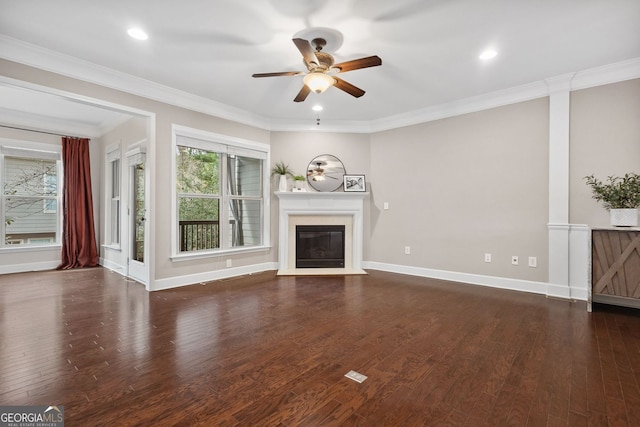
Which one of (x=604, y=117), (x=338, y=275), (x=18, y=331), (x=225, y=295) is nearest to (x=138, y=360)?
(x=18, y=331)

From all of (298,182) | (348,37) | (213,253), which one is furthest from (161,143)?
(348,37)

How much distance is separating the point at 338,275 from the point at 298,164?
2.11 metres

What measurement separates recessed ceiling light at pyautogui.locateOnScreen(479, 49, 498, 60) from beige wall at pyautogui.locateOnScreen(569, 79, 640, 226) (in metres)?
1.38

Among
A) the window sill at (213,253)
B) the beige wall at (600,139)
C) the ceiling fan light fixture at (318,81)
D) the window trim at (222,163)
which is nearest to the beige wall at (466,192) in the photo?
the beige wall at (600,139)

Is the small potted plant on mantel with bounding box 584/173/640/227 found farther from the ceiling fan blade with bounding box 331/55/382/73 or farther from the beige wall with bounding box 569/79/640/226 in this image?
the ceiling fan blade with bounding box 331/55/382/73

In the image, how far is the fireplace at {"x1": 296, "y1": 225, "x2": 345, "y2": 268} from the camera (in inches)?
213

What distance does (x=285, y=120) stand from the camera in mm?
5430

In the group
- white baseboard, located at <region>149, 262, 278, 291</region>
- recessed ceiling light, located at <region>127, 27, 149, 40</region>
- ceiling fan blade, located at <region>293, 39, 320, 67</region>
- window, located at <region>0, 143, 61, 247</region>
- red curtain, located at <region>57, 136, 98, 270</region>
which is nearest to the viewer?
ceiling fan blade, located at <region>293, 39, 320, 67</region>

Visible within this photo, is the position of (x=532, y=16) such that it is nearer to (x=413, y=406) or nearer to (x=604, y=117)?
(x=604, y=117)

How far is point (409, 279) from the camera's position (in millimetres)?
4734

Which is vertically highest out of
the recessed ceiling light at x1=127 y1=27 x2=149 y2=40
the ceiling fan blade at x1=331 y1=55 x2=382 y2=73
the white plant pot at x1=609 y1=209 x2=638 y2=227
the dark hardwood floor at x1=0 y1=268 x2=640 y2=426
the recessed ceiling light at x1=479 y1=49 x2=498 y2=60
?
the recessed ceiling light at x1=127 y1=27 x2=149 y2=40

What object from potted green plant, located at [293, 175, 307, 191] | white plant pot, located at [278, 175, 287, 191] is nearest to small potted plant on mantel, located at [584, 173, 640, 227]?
potted green plant, located at [293, 175, 307, 191]

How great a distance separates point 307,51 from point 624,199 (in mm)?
3589

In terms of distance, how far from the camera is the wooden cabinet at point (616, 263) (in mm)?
3080
